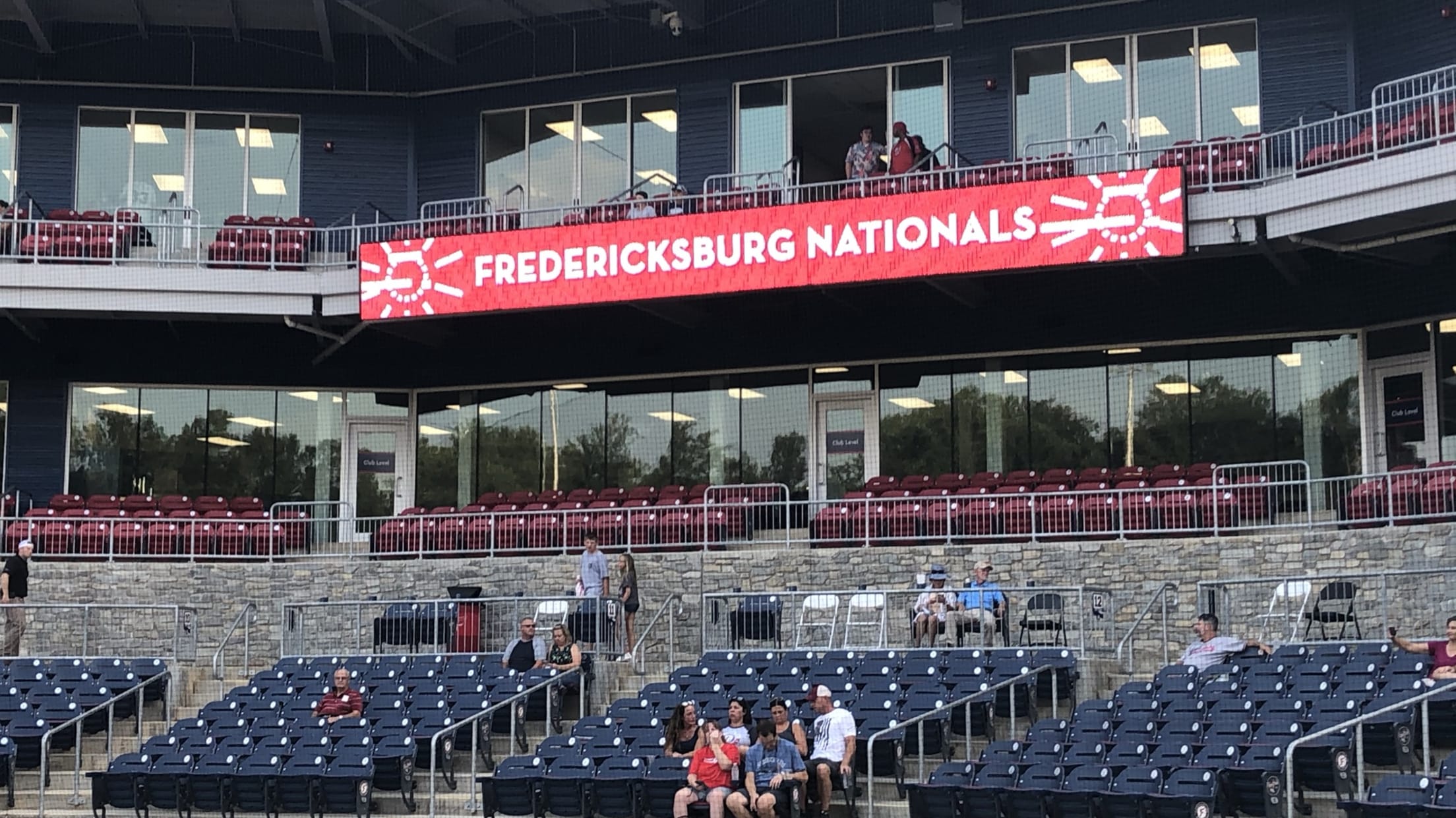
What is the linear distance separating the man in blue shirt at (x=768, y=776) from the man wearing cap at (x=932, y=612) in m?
4.23

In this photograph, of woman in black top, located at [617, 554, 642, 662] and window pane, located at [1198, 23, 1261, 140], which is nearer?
woman in black top, located at [617, 554, 642, 662]

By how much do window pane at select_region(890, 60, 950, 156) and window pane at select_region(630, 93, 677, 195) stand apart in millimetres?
3567

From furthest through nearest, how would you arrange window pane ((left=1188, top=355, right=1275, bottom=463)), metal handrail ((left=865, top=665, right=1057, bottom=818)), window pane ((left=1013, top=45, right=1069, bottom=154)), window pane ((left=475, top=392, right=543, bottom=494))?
window pane ((left=475, top=392, right=543, bottom=494)), window pane ((left=1013, top=45, right=1069, bottom=154)), window pane ((left=1188, top=355, right=1275, bottom=463)), metal handrail ((left=865, top=665, right=1057, bottom=818))

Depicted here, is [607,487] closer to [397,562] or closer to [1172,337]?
[397,562]

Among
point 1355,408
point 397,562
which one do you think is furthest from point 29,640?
point 1355,408

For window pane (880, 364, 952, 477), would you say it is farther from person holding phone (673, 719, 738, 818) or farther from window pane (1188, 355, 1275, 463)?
person holding phone (673, 719, 738, 818)

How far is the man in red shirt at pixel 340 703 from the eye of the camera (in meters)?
19.2

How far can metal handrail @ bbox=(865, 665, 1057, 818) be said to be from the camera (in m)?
16.2

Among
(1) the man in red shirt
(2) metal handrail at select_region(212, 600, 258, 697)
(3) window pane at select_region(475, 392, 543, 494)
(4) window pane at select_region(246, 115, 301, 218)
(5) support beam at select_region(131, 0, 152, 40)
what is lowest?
(1) the man in red shirt

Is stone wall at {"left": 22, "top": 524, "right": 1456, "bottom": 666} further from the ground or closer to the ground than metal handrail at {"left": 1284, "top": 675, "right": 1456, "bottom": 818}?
further from the ground

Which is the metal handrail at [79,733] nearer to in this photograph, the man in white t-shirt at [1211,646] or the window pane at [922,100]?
the man in white t-shirt at [1211,646]

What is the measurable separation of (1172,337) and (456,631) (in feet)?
34.7

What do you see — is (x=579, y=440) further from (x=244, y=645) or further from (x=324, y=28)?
(x=324, y=28)

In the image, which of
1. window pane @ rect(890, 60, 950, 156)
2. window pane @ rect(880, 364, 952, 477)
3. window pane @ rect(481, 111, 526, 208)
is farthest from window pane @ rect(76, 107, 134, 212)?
window pane @ rect(880, 364, 952, 477)
